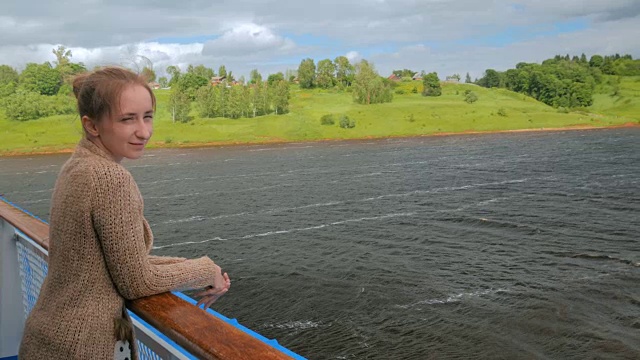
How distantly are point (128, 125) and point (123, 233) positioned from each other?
1.53ft

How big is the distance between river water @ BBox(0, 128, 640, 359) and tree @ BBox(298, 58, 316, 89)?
4007 inches

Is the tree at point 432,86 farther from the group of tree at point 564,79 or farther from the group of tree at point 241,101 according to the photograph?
the group of tree at point 241,101

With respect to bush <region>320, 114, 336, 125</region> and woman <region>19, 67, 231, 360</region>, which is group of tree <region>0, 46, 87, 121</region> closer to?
bush <region>320, 114, 336, 125</region>

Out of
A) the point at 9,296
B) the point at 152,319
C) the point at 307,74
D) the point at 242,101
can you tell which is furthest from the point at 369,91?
the point at 152,319

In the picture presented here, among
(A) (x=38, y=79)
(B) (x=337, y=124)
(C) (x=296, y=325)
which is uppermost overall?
(A) (x=38, y=79)

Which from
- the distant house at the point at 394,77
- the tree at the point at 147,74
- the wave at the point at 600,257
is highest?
the distant house at the point at 394,77

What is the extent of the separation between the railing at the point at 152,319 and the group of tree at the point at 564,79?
130 meters

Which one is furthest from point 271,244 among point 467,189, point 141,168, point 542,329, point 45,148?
point 45,148

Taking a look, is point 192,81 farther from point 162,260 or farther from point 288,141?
point 162,260

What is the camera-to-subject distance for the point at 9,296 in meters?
4.51

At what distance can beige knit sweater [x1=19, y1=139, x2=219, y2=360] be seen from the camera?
2059mm

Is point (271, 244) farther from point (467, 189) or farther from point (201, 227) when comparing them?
point (467, 189)

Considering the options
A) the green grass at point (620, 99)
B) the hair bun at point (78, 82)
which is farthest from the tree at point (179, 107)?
the hair bun at point (78, 82)

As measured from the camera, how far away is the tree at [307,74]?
138125 millimetres
